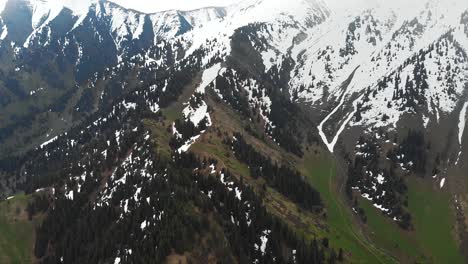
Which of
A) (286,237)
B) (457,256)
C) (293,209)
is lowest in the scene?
(457,256)

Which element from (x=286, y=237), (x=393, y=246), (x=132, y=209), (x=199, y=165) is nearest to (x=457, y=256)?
(x=393, y=246)

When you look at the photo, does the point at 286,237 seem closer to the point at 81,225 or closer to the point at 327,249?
the point at 327,249

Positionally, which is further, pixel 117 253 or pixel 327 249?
pixel 327 249

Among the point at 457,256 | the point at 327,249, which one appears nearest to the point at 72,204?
the point at 327,249

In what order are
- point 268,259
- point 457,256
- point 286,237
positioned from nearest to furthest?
point 268,259 → point 286,237 → point 457,256

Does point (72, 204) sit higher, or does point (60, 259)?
point (72, 204)

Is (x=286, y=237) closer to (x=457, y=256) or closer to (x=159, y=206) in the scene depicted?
(x=159, y=206)

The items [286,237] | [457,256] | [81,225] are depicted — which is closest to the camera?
[286,237]
